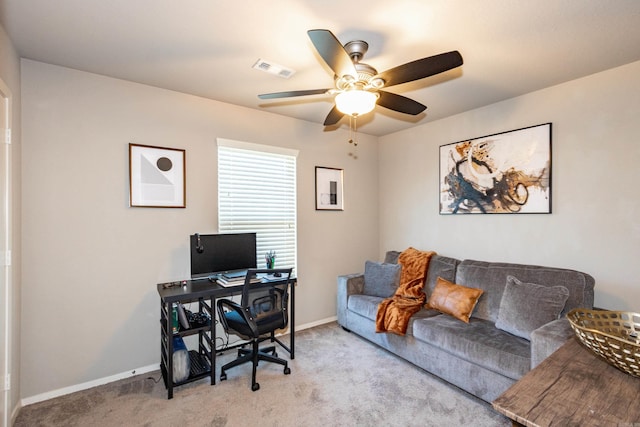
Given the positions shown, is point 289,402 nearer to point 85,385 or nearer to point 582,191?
point 85,385

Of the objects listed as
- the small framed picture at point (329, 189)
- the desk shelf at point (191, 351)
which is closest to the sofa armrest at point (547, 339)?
the desk shelf at point (191, 351)

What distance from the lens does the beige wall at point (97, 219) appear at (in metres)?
2.40

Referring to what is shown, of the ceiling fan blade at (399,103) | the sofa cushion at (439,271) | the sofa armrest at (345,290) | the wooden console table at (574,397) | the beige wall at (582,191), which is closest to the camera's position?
the wooden console table at (574,397)

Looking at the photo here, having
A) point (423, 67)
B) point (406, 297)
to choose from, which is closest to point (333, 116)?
point (423, 67)

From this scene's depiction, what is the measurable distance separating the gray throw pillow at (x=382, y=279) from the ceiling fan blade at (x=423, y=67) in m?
2.23

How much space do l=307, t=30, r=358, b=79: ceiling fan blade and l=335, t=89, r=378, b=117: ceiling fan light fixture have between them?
0.11 meters

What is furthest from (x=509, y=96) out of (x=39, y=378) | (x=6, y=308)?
(x=39, y=378)

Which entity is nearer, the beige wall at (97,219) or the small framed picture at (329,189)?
the beige wall at (97,219)

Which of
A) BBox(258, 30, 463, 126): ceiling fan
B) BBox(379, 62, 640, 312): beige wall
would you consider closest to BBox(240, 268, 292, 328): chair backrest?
BBox(258, 30, 463, 126): ceiling fan

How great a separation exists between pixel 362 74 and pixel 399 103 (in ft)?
1.46

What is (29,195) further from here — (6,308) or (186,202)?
(186,202)

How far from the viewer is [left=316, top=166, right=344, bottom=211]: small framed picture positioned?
13.1 ft

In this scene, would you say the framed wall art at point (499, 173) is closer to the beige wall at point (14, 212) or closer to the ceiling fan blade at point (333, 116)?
the ceiling fan blade at point (333, 116)

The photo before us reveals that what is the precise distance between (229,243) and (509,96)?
3.20 meters
